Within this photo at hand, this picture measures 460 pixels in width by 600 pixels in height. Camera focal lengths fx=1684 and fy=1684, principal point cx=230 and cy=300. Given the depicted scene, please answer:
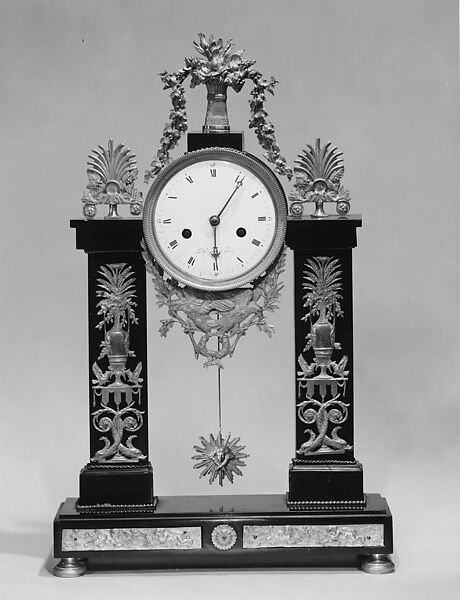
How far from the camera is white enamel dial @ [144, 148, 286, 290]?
274 inches

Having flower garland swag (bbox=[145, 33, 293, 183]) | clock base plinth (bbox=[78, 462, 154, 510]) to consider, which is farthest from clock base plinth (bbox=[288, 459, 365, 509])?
flower garland swag (bbox=[145, 33, 293, 183])

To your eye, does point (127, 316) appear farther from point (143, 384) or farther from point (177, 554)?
point (177, 554)

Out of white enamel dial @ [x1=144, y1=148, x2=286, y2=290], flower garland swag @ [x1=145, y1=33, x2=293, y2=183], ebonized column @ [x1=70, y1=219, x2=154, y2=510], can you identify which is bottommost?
ebonized column @ [x1=70, y1=219, x2=154, y2=510]

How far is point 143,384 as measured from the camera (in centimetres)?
712

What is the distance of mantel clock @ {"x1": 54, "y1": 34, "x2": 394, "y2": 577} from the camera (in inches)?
275

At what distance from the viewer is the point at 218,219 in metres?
6.95

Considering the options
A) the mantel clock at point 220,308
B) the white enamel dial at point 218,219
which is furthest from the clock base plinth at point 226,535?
the white enamel dial at point 218,219

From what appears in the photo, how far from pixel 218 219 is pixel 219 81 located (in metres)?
0.58

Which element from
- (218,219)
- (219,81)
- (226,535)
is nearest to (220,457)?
(226,535)

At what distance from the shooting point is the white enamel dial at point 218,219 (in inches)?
274

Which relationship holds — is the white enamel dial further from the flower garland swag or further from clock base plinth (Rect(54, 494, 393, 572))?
clock base plinth (Rect(54, 494, 393, 572))

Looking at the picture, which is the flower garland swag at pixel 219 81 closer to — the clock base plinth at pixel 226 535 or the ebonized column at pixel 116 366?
the ebonized column at pixel 116 366

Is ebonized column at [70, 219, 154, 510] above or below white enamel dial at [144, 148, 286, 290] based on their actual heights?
below

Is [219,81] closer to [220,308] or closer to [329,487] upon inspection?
[220,308]
